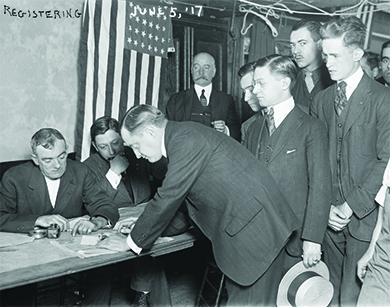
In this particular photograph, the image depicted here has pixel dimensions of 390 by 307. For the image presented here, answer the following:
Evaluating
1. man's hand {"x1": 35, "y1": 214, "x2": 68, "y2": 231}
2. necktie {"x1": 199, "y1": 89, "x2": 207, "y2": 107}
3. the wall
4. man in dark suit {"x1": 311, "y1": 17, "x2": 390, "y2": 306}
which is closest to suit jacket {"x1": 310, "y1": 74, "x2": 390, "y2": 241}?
man in dark suit {"x1": 311, "y1": 17, "x2": 390, "y2": 306}

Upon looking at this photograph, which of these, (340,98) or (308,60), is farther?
(308,60)

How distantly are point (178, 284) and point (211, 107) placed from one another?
230 centimetres

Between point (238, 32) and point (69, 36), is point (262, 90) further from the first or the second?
point (238, 32)

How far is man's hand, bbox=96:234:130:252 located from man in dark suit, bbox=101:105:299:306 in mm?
190

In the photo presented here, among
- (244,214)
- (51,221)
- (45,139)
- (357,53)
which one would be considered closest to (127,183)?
(45,139)

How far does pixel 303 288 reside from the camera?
3.12 m

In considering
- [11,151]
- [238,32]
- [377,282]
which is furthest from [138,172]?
[238,32]

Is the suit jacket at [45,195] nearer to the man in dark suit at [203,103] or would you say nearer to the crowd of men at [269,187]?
the crowd of men at [269,187]

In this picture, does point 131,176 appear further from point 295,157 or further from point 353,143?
point 353,143

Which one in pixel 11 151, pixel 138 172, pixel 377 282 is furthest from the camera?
pixel 11 151

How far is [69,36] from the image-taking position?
19.7 ft

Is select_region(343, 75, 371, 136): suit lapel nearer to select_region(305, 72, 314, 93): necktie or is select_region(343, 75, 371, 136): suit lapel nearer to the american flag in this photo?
select_region(305, 72, 314, 93): necktie

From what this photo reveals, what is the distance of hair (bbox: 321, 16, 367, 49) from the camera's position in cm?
329

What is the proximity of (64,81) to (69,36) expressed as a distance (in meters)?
0.52
